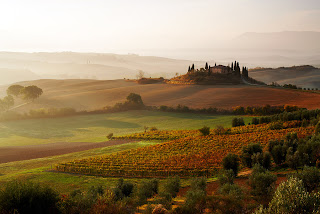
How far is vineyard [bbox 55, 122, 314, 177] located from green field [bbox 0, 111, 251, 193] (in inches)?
120

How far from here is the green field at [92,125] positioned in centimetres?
6400

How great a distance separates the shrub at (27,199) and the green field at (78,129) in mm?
15036

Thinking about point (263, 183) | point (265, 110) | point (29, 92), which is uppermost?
point (29, 92)

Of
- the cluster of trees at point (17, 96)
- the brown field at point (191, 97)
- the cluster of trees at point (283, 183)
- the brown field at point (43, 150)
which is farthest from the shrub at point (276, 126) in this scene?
the cluster of trees at point (17, 96)

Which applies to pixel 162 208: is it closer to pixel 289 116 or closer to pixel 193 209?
pixel 193 209

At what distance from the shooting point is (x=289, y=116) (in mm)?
52000

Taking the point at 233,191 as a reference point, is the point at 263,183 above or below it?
below

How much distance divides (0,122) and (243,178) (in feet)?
253

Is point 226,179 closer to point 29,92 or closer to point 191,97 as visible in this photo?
point 191,97

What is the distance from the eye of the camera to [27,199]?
16875 millimetres

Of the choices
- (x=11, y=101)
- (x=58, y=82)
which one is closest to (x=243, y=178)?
(x=11, y=101)

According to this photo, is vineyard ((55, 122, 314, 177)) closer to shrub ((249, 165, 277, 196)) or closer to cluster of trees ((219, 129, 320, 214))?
cluster of trees ((219, 129, 320, 214))

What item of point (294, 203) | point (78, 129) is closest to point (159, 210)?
point (294, 203)

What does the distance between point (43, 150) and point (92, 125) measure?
82.8 ft
